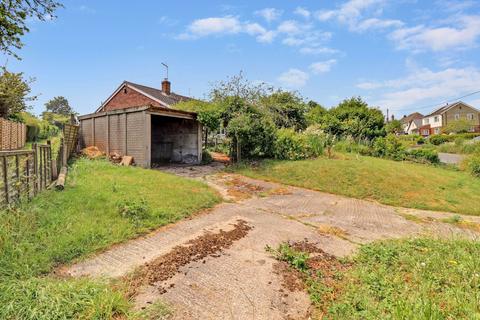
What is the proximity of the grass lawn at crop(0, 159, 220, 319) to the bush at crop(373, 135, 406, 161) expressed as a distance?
11.7 m

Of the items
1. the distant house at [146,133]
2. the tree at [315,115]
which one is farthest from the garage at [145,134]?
the tree at [315,115]

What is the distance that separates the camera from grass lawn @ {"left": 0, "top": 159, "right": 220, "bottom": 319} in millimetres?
2289

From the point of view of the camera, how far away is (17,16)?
5129 millimetres

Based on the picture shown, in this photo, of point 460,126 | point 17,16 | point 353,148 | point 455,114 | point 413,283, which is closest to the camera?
point 413,283

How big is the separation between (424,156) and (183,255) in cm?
1470

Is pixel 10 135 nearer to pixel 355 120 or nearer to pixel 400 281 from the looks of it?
Answer: pixel 400 281

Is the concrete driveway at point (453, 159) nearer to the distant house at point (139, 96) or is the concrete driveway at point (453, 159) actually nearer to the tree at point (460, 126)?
the distant house at point (139, 96)

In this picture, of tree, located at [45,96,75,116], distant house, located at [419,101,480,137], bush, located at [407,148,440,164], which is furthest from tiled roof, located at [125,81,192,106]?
tree, located at [45,96,75,116]

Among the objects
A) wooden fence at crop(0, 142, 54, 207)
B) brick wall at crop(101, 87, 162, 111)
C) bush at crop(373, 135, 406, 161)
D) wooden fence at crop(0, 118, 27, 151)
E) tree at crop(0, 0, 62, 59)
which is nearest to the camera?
wooden fence at crop(0, 142, 54, 207)

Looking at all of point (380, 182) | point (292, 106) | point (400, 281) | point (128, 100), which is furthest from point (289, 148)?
point (128, 100)

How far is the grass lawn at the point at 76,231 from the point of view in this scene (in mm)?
2289

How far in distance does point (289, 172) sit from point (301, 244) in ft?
19.8

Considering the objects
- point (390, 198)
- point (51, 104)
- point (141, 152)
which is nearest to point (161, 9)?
point (141, 152)

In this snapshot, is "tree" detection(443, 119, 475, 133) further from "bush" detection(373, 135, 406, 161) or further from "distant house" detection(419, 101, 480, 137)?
"bush" detection(373, 135, 406, 161)
